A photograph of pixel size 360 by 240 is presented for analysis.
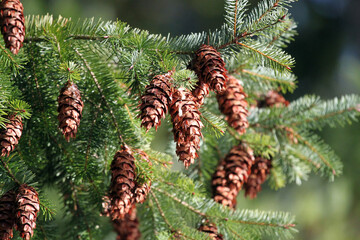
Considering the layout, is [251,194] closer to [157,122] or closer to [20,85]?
[157,122]

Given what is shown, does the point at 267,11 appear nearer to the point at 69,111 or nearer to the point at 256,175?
the point at 69,111

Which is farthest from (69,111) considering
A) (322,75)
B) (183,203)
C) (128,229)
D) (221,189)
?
(322,75)

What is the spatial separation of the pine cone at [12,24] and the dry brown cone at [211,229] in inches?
30.3

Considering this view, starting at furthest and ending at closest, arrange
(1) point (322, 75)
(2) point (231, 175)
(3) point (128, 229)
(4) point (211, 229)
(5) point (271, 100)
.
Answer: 1. (1) point (322, 75)
2. (5) point (271, 100)
3. (3) point (128, 229)
4. (2) point (231, 175)
5. (4) point (211, 229)

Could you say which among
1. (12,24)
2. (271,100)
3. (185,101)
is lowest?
(185,101)

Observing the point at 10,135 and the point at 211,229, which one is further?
the point at 211,229

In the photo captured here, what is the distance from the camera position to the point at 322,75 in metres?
3.62

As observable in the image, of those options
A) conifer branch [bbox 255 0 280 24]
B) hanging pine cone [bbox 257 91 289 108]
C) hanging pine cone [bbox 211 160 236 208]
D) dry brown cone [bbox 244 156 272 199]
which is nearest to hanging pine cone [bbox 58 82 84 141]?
conifer branch [bbox 255 0 280 24]

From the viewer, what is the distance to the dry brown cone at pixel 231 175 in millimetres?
1404

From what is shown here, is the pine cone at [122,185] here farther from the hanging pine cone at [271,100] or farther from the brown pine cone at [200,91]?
the hanging pine cone at [271,100]

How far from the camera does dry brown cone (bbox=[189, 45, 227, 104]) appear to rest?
98 centimetres

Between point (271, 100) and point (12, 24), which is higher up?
point (271, 100)

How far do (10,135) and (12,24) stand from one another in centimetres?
26

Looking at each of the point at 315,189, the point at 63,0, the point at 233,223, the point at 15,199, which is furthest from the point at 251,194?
the point at 63,0
